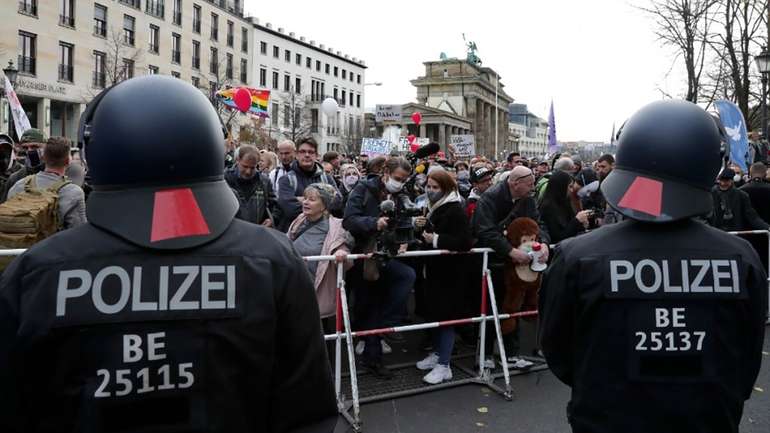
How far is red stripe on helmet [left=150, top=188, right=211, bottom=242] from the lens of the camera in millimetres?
1522

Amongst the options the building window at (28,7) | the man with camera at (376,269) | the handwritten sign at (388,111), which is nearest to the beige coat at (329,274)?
the man with camera at (376,269)

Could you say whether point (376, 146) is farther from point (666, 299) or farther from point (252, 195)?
point (666, 299)

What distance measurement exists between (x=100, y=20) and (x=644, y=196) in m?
44.4

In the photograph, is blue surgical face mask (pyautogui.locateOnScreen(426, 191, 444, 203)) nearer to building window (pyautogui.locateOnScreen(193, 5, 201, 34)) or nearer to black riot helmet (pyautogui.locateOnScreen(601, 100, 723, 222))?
black riot helmet (pyautogui.locateOnScreen(601, 100, 723, 222))

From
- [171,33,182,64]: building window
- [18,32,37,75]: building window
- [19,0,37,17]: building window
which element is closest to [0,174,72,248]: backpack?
[18,32,37,75]: building window

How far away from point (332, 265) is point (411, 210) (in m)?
0.85

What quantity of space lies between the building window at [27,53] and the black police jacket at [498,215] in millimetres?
34644

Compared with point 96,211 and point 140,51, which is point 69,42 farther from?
point 96,211

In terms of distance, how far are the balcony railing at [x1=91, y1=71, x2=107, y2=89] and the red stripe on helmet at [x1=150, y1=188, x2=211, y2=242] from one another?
41538 mm

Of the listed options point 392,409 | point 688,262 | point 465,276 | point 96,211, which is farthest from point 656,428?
point 465,276

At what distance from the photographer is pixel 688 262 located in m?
2.19

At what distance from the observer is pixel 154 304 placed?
1515 millimetres

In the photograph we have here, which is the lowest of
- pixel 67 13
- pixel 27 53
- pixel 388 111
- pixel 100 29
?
pixel 388 111

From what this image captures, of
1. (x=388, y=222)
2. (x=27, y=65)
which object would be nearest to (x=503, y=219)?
(x=388, y=222)
